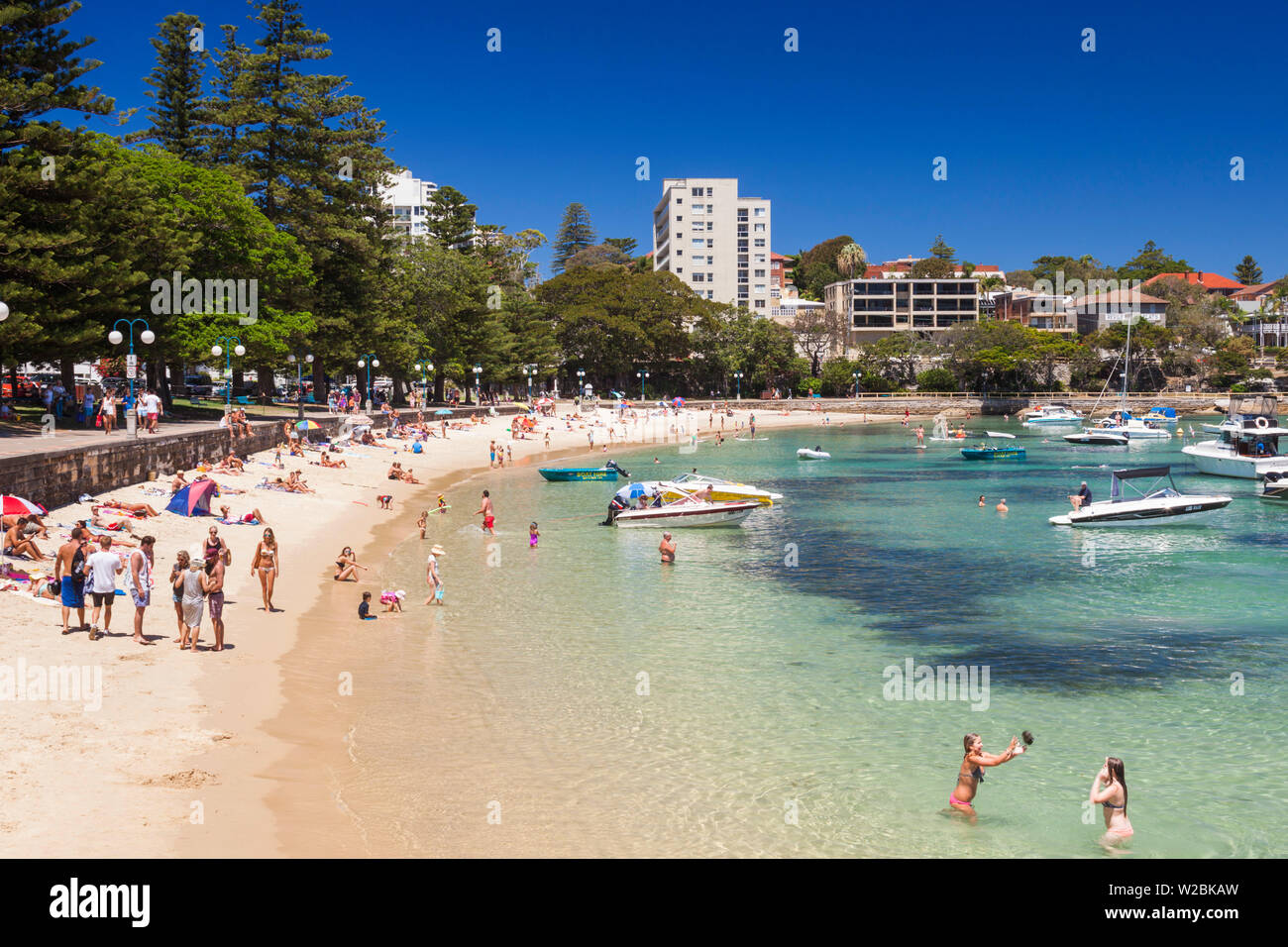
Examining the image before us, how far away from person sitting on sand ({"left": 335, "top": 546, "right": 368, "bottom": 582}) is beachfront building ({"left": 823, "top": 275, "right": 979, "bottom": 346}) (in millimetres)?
128690

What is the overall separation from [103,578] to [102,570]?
18 cm

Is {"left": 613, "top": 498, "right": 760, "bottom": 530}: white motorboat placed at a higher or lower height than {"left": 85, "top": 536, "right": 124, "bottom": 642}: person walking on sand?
lower

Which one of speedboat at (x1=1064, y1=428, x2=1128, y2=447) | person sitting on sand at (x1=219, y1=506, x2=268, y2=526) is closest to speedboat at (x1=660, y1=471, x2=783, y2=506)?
person sitting on sand at (x1=219, y1=506, x2=268, y2=526)

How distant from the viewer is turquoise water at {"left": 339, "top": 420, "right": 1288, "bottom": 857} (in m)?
11.9

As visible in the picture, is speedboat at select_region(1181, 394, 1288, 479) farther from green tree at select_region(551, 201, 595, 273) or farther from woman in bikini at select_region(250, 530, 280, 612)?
green tree at select_region(551, 201, 595, 273)

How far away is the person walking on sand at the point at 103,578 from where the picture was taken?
15984mm

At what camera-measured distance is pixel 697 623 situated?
2198 centimetres

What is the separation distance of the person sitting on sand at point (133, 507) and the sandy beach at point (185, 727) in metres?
0.37

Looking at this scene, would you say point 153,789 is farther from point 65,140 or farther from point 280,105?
point 280,105

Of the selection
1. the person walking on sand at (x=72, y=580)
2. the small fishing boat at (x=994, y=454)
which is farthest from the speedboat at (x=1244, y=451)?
the person walking on sand at (x=72, y=580)

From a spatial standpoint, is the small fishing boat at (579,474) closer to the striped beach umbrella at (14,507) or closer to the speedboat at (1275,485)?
the speedboat at (1275,485)
